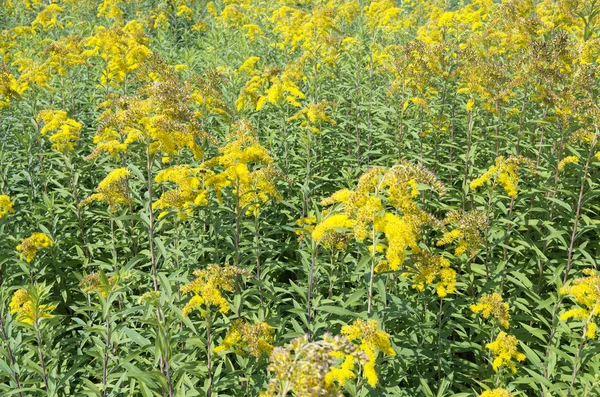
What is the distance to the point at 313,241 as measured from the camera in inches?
130

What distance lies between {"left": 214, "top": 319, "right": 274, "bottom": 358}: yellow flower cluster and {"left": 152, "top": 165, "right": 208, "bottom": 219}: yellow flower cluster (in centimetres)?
99

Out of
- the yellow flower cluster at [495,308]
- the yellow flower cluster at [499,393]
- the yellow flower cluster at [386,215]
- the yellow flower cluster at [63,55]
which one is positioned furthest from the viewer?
the yellow flower cluster at [63,55]

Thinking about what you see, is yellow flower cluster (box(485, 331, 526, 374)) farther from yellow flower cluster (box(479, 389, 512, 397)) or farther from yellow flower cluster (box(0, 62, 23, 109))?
yellow flower cluster (box(0, 62, 23, 109))

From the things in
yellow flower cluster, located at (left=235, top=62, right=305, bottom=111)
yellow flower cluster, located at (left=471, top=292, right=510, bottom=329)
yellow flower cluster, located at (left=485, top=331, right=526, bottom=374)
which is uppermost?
yellow flower cluster, located at (left=235, top=62, right=305, bottom=111)

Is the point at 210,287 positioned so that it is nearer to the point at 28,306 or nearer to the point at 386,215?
the point at 386,215

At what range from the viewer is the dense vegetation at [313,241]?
3000 mm

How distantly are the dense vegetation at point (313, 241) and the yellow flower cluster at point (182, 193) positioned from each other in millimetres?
A: 17

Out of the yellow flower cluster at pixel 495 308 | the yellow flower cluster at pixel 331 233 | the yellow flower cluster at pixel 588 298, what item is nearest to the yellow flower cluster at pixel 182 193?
the yellow flower cluster at pixel 331 233

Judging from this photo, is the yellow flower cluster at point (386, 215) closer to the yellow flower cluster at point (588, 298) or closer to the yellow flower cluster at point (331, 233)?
the yellow flower cluster at point (331, 233)

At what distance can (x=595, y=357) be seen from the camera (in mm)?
3559

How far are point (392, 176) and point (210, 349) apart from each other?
1564 mm

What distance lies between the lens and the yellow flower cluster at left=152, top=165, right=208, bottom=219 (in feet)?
11.6

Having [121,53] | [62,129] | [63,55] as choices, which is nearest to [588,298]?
[62,129]

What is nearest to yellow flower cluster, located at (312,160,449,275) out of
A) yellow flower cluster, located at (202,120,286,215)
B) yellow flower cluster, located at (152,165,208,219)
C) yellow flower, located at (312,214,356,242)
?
yellow flower, located at (312,214,356,242)
